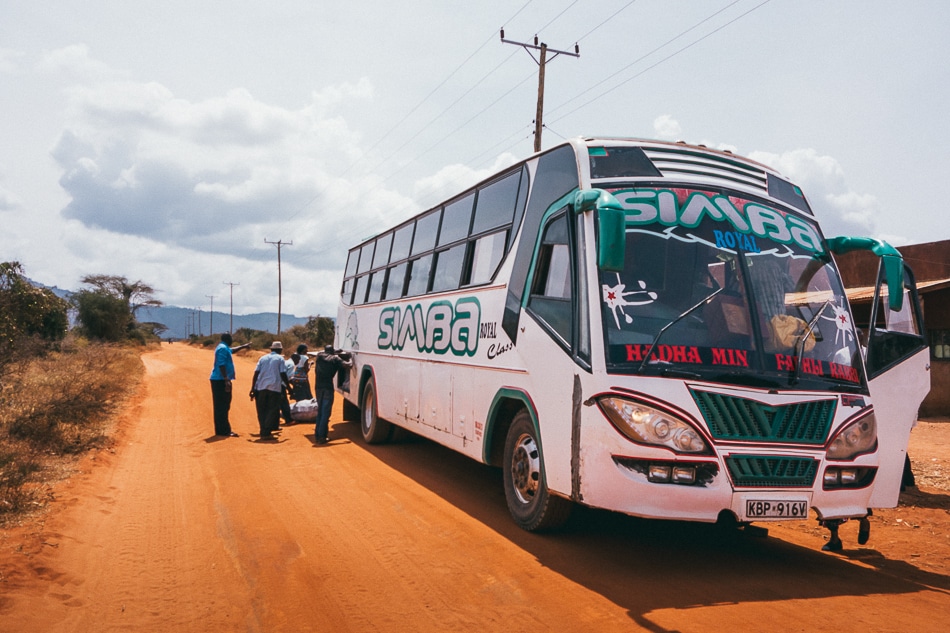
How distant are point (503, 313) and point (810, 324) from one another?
8.86 feet

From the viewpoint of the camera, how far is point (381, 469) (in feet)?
30.8

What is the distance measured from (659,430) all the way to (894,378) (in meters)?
2.53

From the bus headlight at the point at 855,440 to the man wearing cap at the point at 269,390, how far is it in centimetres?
959

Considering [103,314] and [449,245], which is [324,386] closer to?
[449,245]

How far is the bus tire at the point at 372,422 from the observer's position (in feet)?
37.5

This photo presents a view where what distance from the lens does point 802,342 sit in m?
5.33

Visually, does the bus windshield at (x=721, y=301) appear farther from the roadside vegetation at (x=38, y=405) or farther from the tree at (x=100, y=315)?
the tree at (x=100, y=315)

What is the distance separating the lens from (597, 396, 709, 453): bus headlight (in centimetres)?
479

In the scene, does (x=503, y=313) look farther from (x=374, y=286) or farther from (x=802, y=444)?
(x=374, y=286)

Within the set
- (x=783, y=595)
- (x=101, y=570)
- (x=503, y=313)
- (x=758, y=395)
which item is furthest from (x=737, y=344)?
(x=101, y=570)

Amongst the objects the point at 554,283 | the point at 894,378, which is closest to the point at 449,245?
the point at 554,283

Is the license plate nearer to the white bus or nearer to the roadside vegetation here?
the white bus

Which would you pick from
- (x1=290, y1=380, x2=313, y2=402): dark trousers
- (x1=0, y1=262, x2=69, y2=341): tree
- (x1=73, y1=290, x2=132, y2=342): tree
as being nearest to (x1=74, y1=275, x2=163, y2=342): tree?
(x1=73, y1=290, x2=132, y2=342): tree

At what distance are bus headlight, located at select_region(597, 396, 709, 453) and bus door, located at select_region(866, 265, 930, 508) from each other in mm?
1769
